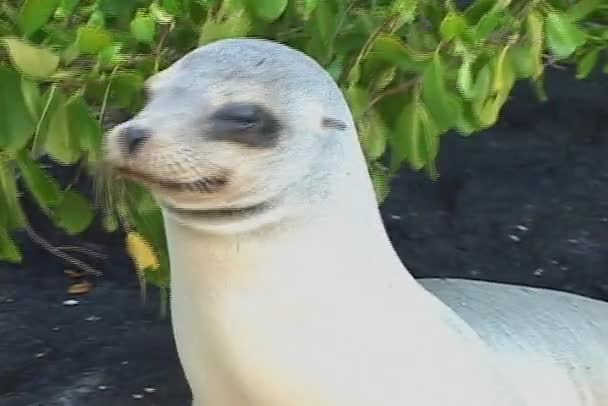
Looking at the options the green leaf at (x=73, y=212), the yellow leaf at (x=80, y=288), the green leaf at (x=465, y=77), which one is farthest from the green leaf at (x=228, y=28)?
the yellow leaf at (x=80, y=288)

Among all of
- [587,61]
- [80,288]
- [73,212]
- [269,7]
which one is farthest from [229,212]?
[80,288]

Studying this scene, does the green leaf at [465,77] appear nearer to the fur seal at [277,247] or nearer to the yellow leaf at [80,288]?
the fur seal at [277,247]

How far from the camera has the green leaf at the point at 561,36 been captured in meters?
1.11

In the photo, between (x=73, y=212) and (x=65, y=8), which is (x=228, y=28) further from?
(x=73, y=212)

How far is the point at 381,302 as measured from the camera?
973mm

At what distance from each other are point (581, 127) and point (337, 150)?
180cm

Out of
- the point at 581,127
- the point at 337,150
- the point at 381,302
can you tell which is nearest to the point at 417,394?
the point at 381,302

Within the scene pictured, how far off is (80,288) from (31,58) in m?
1.05

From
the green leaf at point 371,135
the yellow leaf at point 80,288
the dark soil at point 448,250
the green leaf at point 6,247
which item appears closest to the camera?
the green leaf at point 371,135

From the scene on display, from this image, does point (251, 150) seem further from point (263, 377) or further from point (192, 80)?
point (263, 377)

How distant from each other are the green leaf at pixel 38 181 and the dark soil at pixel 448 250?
531 mm

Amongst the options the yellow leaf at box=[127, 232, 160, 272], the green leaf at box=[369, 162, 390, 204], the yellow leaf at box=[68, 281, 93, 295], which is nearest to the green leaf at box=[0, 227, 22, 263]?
the yellow leaf at box=[127, 232, 160, 272]

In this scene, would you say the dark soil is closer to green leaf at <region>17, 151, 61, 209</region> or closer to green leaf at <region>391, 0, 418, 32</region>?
green leaf at <region>17, 151, 61, 209</region>

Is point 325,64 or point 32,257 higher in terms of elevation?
point 325,64
